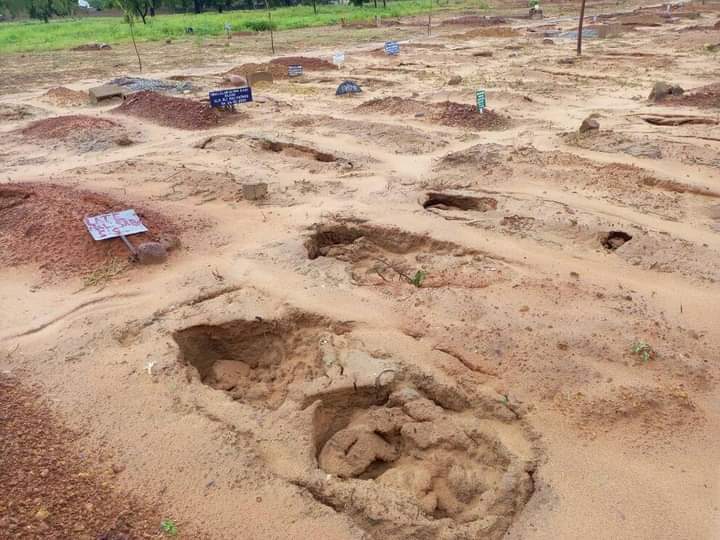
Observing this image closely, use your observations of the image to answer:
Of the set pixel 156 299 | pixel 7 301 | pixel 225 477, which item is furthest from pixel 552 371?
pixel 7 301

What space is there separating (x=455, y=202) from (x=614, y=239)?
2.06 metres

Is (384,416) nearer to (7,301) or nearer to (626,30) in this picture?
(7,301)

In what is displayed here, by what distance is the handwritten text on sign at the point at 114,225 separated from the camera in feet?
20.6

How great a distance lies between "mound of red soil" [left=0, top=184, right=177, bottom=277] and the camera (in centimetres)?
616

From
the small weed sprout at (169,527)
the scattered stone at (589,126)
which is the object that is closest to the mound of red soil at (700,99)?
the scattered stone at (589,126)

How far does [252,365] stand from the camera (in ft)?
15.7

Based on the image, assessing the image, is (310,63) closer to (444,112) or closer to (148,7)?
(444,112)

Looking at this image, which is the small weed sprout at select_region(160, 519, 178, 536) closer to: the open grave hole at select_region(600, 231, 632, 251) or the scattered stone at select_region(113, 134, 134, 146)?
the open grave hole at select_region(600, 231, 632, 251)

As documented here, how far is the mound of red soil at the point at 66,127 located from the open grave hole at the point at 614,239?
10.1m

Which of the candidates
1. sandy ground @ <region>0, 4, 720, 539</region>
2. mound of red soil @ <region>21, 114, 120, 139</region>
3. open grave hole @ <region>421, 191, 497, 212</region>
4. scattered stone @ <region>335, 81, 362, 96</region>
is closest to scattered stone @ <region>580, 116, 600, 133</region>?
sandy ground @ <region>0, 4, 720, 539</region>

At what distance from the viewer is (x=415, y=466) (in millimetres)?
3666

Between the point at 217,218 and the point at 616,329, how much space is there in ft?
15.5

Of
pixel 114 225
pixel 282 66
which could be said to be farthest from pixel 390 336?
pixel 282 66

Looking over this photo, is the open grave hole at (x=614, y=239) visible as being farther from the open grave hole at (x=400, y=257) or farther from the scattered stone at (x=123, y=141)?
the scattered stone at (x=123, y=141)
